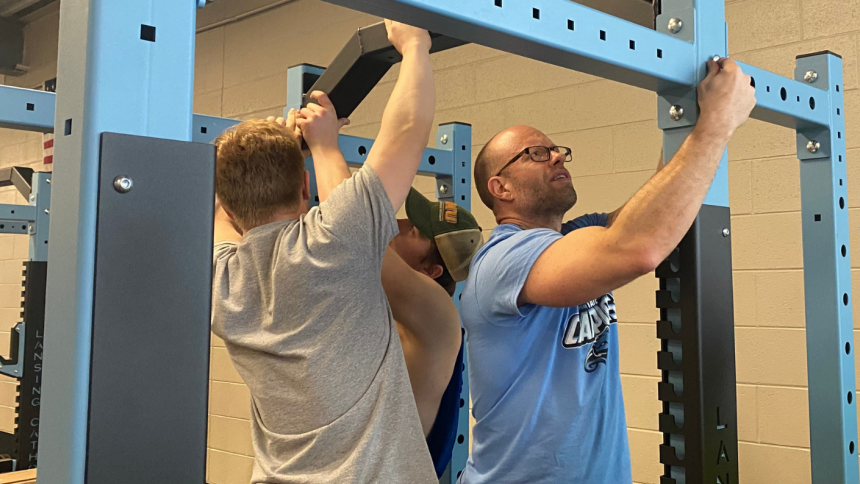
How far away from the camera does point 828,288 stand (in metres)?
1.41

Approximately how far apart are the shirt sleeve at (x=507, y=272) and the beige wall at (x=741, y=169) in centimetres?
145

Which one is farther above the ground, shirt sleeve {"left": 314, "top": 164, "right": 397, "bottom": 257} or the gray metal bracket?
shirt sleeve {"left": 314, "top": 164, "right": 397, "bottom": 257}

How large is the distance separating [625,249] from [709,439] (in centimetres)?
29

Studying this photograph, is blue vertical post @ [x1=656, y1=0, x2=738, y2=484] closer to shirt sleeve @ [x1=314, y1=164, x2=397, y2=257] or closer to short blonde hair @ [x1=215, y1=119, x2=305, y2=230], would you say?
shirt sleeve @ [x1=314, y1=164, x2=397, y2=257]

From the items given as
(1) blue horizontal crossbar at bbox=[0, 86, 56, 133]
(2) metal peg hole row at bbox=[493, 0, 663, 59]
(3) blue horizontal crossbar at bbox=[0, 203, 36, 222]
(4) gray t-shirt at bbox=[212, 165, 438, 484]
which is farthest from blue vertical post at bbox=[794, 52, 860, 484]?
(3) blue horizontal crossbar at bbox=[0, 203, 36, 222]

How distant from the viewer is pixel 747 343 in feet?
8.10

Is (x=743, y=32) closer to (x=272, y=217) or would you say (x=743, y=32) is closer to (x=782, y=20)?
(x=782, y=20)

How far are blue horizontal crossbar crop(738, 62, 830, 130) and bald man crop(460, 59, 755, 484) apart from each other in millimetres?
103

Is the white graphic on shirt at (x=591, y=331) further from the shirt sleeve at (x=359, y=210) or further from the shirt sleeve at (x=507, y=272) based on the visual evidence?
the shirt sleeve at (x=359, y=210)

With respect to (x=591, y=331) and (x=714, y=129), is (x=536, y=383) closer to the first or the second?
(x=591, y=331)

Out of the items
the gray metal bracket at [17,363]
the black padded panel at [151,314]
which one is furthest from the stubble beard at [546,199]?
the gray metal bracket at [17,363]

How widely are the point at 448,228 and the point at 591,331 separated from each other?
0.35 meters

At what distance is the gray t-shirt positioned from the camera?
0.99 m

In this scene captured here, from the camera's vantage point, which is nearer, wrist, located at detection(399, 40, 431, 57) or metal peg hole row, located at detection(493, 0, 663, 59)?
metal peg hole row, located at detection(493, 0, 663, 59)
